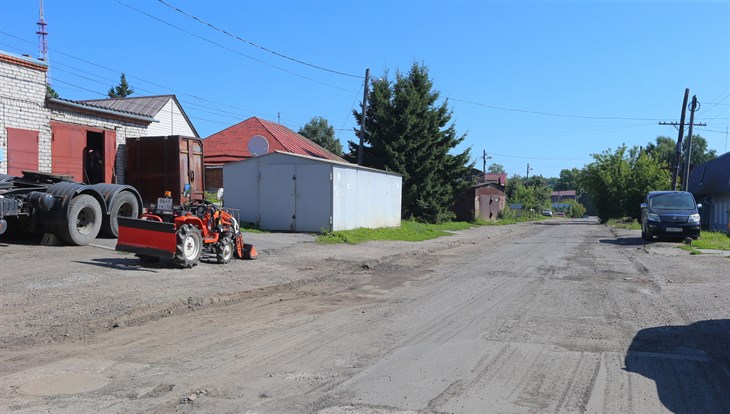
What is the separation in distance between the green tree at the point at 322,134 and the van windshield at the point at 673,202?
1961 inches

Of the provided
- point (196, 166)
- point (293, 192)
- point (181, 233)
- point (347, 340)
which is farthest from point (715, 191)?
point (347, 340)

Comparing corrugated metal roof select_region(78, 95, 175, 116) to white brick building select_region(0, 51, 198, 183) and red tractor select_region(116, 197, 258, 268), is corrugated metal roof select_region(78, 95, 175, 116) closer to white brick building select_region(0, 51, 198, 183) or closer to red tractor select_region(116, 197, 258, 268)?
white brick building select_region(0, 51, 198, 183)

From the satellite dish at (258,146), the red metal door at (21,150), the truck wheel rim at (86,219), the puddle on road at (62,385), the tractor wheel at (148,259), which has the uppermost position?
the satellite dish at (258,146)

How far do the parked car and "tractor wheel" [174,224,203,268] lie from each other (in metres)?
17.7

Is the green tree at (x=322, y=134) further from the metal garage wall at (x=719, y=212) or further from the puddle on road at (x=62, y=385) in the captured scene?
the puddle on road at (x=62, y=385)

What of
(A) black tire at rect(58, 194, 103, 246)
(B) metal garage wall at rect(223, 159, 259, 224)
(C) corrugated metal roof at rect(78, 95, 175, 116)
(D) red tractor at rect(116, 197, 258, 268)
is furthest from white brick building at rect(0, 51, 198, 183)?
(C) corrugated metal roof at rect(78, 95, 175, 116)

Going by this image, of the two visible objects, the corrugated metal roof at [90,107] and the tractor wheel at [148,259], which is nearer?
the tractor wheel at [148,259]

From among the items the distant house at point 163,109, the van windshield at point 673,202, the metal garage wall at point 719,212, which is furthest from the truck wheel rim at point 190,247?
the metal garage wall at point 719,212

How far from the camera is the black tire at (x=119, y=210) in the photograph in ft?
44.7

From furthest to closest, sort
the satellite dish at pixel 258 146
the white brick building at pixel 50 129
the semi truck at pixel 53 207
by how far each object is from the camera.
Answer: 1. the satellite dish at pixel 258 146
2. the white brick building at pixel 50 129
3. the semi truck at pixel 53 207

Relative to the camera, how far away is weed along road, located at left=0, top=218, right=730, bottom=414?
15.5 feet

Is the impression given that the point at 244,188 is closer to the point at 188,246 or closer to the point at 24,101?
the point at 24,101

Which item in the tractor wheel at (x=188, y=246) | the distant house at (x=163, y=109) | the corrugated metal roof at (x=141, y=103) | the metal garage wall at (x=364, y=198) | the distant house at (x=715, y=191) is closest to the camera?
the tractor wheel at (x=188, y=246)

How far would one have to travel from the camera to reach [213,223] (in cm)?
1221
